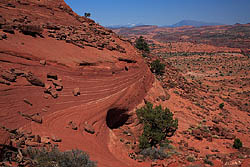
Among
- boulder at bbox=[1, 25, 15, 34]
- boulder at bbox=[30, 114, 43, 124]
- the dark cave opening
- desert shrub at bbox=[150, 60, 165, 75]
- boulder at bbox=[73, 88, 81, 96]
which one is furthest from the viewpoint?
desert shrub at bbox=[150, 60, 165, 75]

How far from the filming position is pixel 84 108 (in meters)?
9.98

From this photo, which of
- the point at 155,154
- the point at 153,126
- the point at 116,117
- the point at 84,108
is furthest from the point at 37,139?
the point at 153,126

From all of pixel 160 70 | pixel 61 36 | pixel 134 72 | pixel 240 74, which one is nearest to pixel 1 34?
pixel 61 36

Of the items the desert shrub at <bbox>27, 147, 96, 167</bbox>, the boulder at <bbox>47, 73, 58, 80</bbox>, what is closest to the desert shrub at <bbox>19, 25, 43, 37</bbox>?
the boulder at <bbox>47, 73, 58, 80</bbox>

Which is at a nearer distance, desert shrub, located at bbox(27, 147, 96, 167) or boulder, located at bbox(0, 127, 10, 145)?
boulder, located at bbox(0, 127, 10, 145)

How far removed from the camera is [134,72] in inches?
621

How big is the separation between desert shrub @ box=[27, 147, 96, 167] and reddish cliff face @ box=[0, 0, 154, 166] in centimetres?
114

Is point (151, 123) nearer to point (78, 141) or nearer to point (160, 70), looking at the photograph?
point (78, 141)

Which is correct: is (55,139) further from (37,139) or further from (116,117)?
(116,117)

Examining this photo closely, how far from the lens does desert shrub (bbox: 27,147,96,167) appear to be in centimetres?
504

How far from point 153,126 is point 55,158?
8.53 metres

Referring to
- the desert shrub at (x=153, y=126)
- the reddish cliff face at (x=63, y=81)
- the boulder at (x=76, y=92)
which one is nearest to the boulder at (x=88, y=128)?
the reddish cliff face at (x=63, y=81)

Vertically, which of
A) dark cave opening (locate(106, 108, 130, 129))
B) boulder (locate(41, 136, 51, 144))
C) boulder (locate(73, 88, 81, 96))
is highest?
boulder (locate(73, 88, 81, 96))

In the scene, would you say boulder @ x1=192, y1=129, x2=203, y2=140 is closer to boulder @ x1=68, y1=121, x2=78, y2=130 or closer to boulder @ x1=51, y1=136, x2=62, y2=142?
boulder @ x1=68, y1=121, x2=78, y2=130
